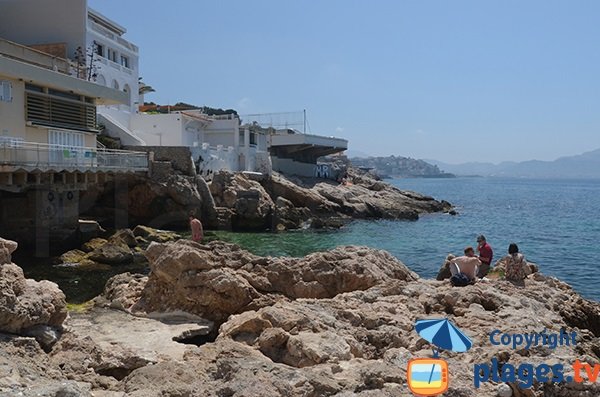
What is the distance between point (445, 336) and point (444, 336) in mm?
15

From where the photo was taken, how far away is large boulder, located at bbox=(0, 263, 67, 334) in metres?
7.28

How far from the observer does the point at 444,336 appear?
781 cm

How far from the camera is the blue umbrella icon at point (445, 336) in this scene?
7621 mm

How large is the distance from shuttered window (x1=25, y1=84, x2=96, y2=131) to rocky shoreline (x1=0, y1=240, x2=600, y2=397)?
1613cm

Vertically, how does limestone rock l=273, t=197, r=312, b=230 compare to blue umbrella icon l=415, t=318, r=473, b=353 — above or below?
below

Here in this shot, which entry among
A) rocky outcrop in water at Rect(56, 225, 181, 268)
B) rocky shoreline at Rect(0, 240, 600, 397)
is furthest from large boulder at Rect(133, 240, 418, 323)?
rocky outcrop in water at Rect(56, 225, 181, 268)

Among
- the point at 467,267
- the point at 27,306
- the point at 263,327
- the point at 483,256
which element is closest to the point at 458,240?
the point at 483,256

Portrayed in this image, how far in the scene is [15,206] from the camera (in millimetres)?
26750

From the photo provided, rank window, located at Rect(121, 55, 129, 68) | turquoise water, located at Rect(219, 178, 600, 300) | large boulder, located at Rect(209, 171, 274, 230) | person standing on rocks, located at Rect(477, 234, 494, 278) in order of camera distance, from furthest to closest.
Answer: window, located at Rect(121, 55, 129, 68)
large boulder, located at Rect(209, 171, 274, 230)
turquoise water, located at Rect(219, 178, 600, 300)
person standing on rocks, located at Rect(477, 234, 494, 278)

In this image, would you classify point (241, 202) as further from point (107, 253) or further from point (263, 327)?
point (263, 327)

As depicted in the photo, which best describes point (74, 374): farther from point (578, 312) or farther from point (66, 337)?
point (578, 312)

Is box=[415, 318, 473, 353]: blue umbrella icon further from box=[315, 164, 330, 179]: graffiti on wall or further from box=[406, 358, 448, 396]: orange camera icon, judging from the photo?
box=[315, 164, 330, 179]: graffiti on wall

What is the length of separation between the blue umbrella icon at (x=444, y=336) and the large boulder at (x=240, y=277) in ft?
15.6

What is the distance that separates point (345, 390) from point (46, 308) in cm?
466
